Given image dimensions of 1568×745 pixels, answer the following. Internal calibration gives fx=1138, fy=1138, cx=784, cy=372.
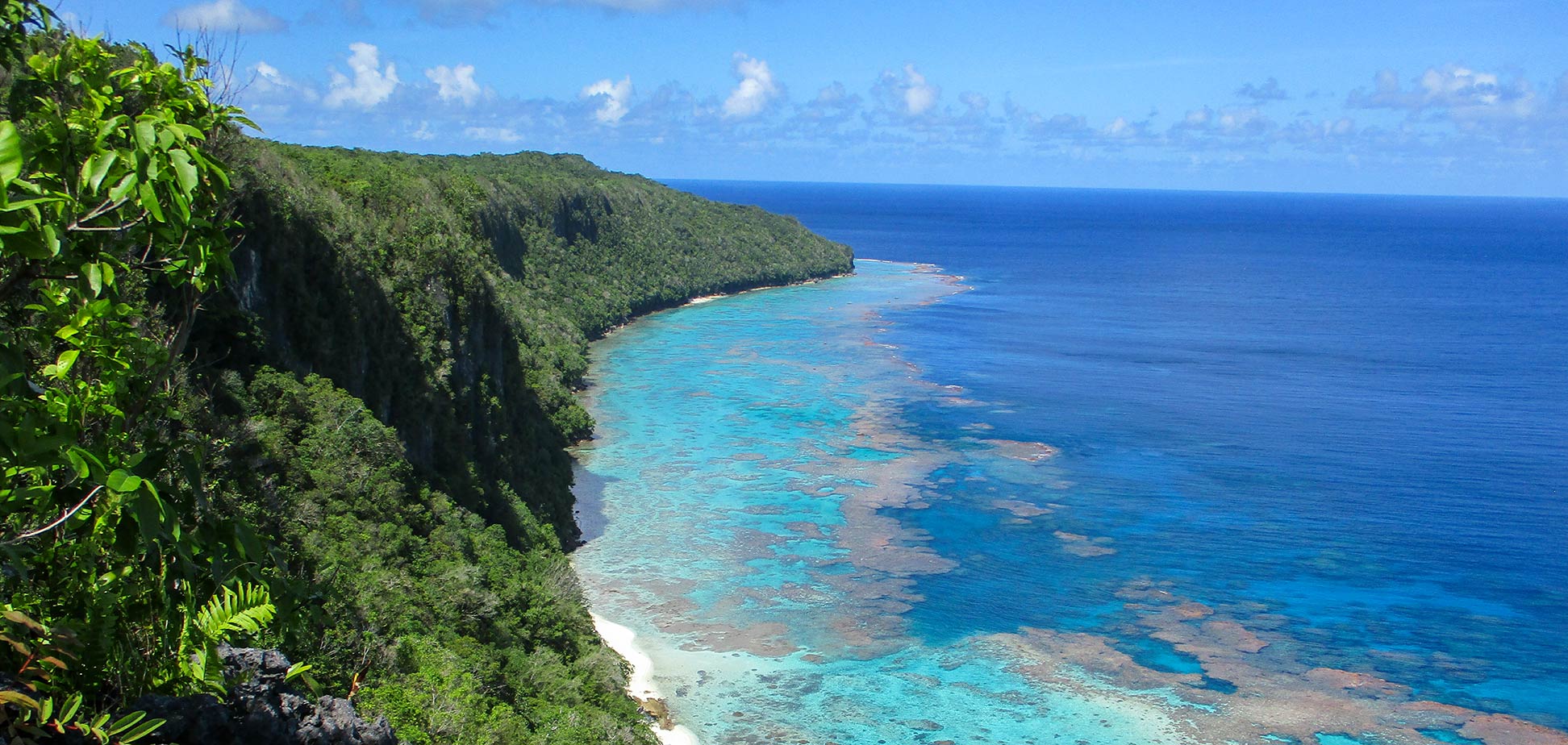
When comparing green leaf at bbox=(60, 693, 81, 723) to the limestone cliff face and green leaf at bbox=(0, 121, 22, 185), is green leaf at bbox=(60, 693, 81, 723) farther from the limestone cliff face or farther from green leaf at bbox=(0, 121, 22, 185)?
the limestone cliff face

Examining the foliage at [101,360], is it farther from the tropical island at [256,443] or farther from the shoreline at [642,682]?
the shoreline at [642,682]

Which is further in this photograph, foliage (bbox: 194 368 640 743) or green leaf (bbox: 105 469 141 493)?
foliage (bbox: 194 368 640 743)

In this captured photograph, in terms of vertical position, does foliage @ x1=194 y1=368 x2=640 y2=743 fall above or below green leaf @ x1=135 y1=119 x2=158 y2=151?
below

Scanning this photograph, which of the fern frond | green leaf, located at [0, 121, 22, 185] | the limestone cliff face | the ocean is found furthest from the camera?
the ocean

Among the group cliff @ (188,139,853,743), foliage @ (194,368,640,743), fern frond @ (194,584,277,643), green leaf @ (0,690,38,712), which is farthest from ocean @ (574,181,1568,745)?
green leaf @ (0,690,38,712)

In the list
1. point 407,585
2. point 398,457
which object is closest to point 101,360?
point 407,585

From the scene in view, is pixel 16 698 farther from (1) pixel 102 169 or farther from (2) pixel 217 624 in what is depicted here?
(1) pixel 102 169

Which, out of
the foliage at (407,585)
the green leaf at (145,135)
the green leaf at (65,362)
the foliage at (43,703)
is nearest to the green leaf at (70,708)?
the foliage at (43,703)

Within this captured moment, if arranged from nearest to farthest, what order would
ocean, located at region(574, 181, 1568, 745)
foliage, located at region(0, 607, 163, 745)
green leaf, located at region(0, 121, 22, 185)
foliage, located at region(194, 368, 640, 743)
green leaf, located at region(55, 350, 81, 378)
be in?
green leaf, located at region(0, 121, 22, 185) → green leaf, located at region(55, 350, 81, 378) → foliage, located at region(0, 607, 163, 745) → foliage, located at region(194, 368, 640, 743) → ocean, located at region(574, 181, 1568, 745)
